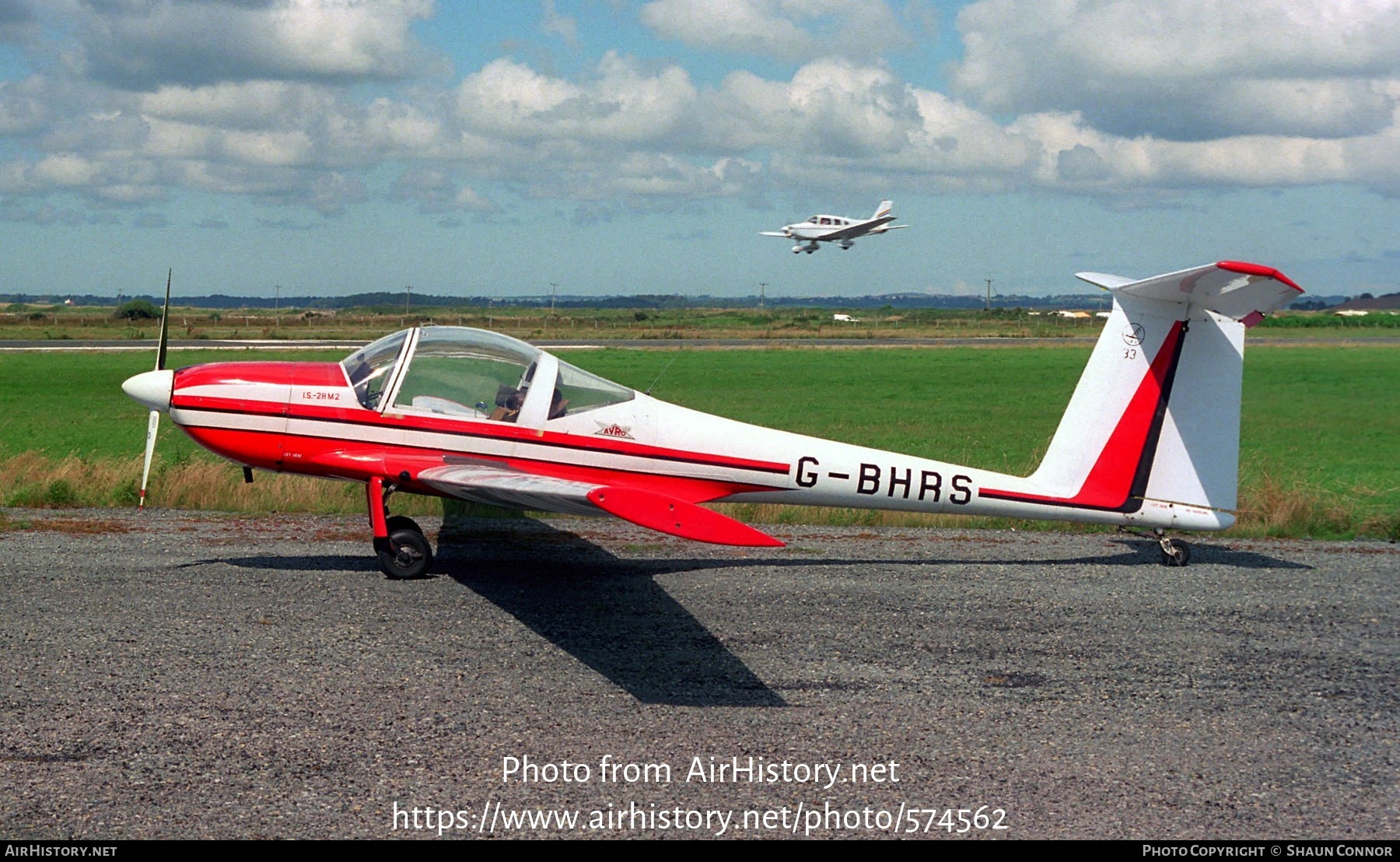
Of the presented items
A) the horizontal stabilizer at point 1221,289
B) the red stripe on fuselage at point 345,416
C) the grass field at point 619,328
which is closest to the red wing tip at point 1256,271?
the horizontal stabilizer at point 1221,289

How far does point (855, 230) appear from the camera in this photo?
77.0 metres

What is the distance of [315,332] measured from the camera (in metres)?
71.4

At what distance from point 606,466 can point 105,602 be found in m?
4.11

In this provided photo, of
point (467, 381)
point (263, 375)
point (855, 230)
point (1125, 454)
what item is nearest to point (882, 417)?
point (1125, 454)

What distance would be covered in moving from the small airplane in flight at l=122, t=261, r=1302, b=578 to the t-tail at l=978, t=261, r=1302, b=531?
2 centimetres

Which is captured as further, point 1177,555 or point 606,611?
point 1177,555

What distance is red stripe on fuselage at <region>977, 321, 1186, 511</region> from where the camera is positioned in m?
10.6

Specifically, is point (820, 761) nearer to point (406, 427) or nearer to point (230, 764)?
point (230, 764)

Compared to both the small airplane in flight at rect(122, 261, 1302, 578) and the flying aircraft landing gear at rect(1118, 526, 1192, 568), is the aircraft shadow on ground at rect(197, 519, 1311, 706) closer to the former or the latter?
the flying aircraft landing gear at rect(1118, 526, 1192, 568)

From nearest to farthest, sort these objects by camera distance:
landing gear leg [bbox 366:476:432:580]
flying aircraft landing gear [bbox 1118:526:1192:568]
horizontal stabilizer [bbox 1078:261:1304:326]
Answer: horizontal stabilizer [bbox 1078:261:1304:326], landing gear leg [bbox 366:476:432:580], flying aircraft landing gear [bbox 1118:526:1192:568]

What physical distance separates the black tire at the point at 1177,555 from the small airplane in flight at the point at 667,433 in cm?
54

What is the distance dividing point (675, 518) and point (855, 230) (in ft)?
236

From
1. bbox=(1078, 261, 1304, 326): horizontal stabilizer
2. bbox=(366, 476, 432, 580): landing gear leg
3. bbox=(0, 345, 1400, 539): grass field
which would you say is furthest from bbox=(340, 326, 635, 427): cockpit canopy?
bbox=(1078, 261, 1304, 326): horizontal stabilizer

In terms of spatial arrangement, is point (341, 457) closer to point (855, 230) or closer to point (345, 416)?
point (345, 416)
